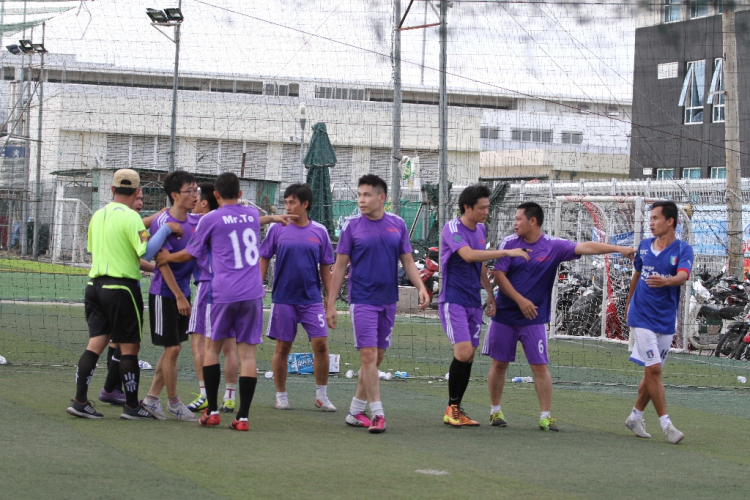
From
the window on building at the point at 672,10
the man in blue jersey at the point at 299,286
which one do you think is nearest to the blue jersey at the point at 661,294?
the man in blue jersey at the point at 299,286

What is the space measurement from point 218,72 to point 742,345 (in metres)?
8.53

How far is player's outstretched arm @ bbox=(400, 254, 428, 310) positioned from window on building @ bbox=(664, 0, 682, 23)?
21.0 ft

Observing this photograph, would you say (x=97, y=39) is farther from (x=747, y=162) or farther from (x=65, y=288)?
(x=747, y=162)

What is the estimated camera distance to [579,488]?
17.7ft

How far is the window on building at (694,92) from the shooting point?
30645 millimetres

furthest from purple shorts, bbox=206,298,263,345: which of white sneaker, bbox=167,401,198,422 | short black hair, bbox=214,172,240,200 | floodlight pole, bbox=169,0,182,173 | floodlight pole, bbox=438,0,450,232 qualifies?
floodlight pole, bbox=438,0,450,232

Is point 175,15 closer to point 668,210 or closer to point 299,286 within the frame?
point 299,286

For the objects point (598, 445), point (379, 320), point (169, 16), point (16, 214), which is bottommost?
point (598, 445)

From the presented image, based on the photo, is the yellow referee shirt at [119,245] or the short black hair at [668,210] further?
the short black hair at [668,210]

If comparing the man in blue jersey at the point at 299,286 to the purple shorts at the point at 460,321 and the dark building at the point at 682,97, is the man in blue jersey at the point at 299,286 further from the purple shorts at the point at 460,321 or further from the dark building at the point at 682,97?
the dark building at the point at 682,97

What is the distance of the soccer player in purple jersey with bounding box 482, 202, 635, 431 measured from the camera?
7.77m

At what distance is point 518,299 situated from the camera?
7.60 m

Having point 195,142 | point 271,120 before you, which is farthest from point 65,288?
point 271,120

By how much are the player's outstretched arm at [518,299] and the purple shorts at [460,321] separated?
266mm
